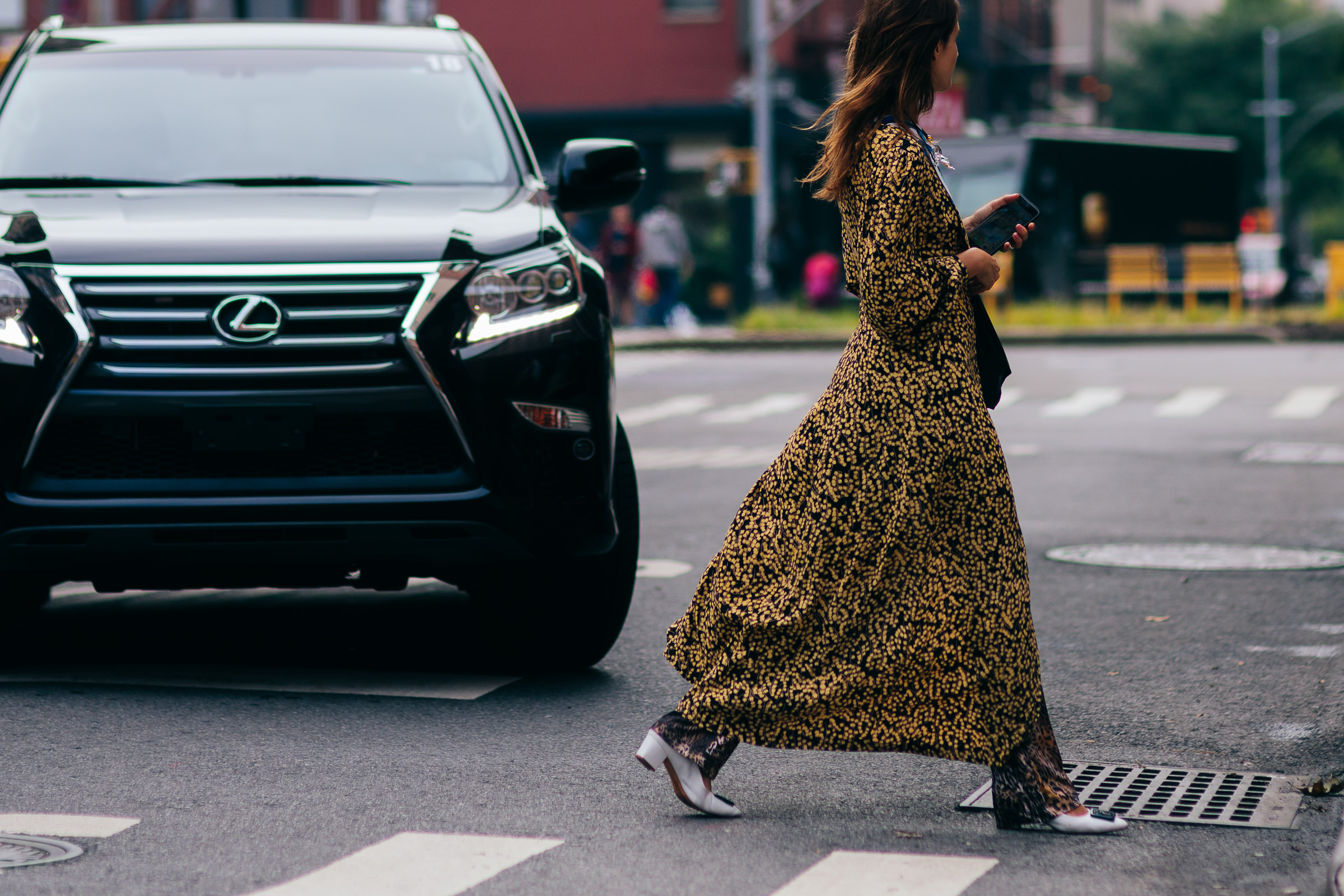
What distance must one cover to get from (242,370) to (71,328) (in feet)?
1.45

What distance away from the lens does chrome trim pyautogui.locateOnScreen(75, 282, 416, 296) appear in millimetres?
5176

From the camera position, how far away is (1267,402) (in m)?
16.5

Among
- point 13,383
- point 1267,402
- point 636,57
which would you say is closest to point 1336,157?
point 636,57

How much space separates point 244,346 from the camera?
5.12 m

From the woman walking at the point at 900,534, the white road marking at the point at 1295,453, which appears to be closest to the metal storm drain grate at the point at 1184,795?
the woman walking at the point at 900,534

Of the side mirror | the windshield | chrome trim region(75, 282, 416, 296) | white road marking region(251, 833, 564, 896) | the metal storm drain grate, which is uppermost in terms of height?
the windshield

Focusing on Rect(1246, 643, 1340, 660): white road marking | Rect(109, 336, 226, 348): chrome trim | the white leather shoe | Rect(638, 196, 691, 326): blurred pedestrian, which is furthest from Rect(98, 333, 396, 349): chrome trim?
Rect(638, 196, 691, 326): blurred pedestrian

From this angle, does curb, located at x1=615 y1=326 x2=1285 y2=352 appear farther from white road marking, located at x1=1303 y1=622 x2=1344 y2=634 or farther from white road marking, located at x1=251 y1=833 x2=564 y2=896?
white road marking, located at x1=251 y1=833 x2=564 y2=896

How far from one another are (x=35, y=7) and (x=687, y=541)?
2560 cm

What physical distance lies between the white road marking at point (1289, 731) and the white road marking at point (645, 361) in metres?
14.9

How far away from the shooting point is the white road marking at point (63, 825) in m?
4.12

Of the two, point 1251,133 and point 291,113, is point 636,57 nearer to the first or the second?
point 291,113

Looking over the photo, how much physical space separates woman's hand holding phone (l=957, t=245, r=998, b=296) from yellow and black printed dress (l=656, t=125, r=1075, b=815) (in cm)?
3

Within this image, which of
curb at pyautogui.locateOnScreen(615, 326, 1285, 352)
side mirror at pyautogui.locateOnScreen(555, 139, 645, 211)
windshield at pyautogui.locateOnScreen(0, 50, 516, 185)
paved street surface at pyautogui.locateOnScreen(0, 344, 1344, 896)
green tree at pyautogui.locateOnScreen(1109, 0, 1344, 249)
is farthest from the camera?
green tree at pyautogui.locateOnScreen(1109, 0, 1344, 249)
